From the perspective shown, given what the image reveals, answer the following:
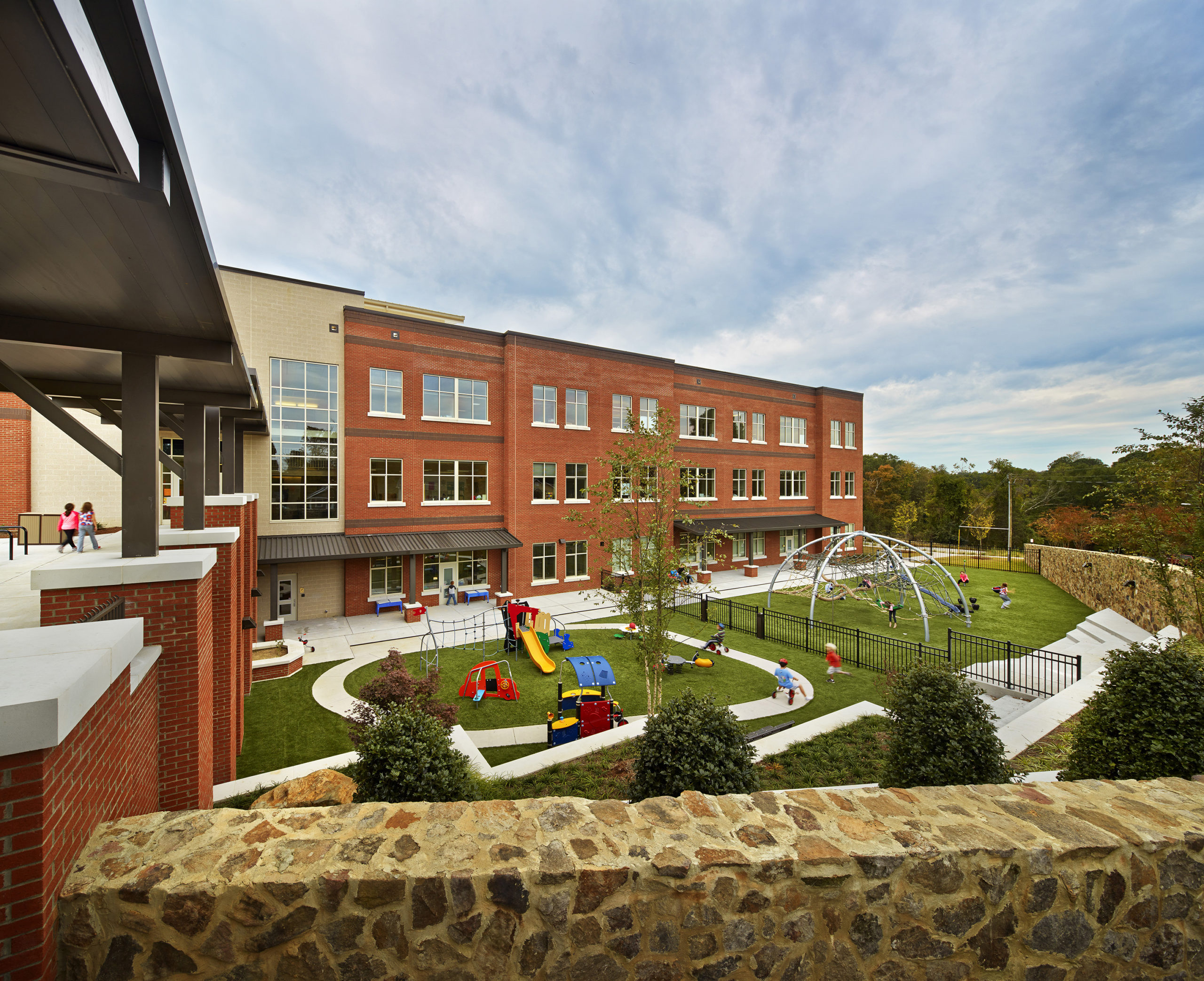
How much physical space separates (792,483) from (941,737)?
3176cm

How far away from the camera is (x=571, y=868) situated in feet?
9.95

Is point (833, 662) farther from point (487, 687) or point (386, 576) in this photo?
point (386, 576)

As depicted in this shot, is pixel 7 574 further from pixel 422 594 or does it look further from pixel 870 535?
pixel 870 535

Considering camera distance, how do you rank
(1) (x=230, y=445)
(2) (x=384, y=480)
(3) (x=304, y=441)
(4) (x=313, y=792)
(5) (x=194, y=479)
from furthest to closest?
(2) (x=384, y=480) → (3) (x=304, y=441) → (1) (x=230, y=445) → (5) (x=194, y=479) → (4) (x=313, y=792)

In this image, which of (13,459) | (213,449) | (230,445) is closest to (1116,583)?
(213,449)

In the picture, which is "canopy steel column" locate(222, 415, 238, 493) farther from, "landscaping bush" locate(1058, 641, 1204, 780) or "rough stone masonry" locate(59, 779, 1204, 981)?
"landscaping bush" locate(1058, 641, 1204, 780)

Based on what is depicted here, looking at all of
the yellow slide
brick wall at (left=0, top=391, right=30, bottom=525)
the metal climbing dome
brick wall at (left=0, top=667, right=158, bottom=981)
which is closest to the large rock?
brick wall at (left=0, top=667, right=158, bottom=981)

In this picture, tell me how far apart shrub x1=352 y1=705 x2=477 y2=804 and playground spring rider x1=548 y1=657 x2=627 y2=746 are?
4991mm

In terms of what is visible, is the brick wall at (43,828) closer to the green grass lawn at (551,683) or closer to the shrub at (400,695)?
the shrub at (400,695)

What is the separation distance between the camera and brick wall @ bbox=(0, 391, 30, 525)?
16.7m

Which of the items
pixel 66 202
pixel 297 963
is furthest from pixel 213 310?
pixel 297 963

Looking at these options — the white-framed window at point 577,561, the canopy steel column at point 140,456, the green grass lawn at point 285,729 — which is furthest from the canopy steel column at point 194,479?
the white-framed window at point 577,561

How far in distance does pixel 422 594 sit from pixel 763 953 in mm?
20634

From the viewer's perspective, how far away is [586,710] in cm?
1051
